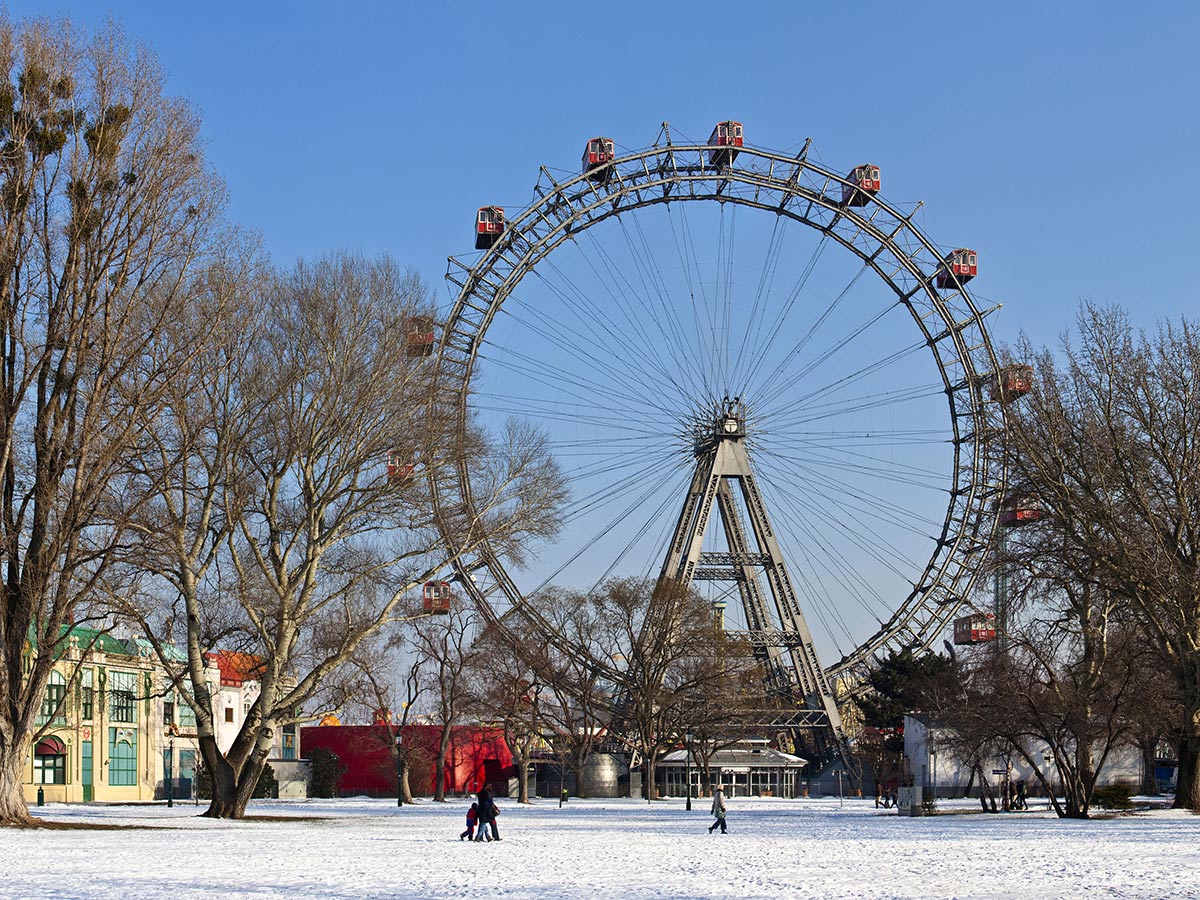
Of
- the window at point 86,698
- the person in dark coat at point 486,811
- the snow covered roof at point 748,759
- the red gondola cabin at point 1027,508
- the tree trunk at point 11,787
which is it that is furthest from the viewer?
the snow covered roof at point 748,759

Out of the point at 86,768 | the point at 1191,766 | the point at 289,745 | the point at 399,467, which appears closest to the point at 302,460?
the point at 399,467

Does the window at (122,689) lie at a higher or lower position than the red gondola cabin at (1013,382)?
lower

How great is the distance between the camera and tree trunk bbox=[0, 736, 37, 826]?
28.1 m

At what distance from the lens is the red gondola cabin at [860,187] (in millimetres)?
60281

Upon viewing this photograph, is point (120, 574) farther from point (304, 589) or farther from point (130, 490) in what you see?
point (304, 589)

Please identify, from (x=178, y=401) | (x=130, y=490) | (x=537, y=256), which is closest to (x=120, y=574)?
(x=130, y=490)

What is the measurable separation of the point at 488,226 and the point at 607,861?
3888cm

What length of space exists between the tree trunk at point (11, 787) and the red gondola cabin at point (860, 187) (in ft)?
136

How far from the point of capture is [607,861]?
20969 mm

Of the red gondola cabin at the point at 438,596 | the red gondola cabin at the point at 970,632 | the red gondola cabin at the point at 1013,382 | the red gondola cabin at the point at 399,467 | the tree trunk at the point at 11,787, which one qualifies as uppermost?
the red gondola cabin at the point at 1013,382

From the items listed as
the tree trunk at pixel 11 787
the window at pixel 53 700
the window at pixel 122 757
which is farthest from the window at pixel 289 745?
the tree trunk at pixel 11 787

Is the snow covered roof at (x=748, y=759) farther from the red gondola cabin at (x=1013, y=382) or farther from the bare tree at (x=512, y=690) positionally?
the red gondola cabin at (x=1013, y=382)

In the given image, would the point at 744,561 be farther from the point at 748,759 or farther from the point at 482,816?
the point at 482,816

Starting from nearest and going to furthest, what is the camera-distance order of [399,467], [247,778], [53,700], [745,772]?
[399,467], [247,778], [53,700], [745,772]
